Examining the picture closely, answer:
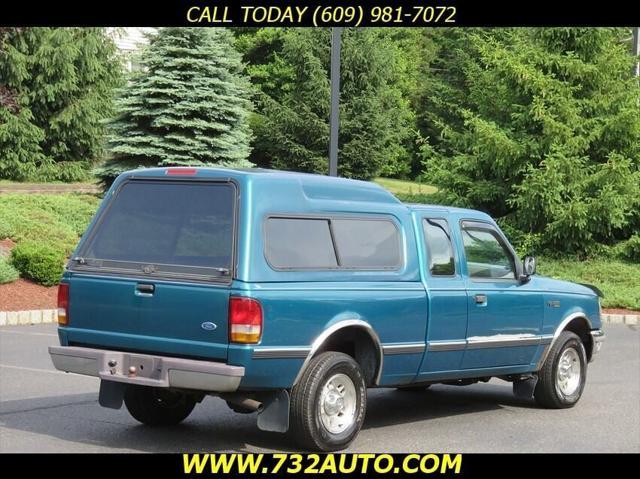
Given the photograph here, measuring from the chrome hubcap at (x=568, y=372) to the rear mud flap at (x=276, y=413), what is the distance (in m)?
3.95

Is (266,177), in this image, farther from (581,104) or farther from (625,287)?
(581,104)

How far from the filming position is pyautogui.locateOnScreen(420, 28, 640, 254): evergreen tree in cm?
2577

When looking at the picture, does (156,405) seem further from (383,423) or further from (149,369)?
(383,423)

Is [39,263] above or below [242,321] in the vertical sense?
below

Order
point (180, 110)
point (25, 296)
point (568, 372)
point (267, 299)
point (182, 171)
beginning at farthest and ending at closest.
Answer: point (180, 110) → point (25, 296) → point (568, 372) → point (182, 171) → point (267, 299)

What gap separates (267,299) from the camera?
7.52m

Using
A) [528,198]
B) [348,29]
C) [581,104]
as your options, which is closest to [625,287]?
[528,198]

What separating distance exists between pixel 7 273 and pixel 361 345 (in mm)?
12256

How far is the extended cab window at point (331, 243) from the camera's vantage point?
7.93 metres

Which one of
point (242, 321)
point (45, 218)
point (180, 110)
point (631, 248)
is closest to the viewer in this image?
point (242, 321)

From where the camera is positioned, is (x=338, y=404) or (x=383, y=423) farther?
(x=383, y=423)

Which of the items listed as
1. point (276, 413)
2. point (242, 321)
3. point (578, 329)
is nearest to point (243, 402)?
point (276, 413)

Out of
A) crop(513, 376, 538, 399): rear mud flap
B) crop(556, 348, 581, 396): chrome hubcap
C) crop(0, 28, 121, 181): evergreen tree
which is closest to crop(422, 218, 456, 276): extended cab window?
crop(513, 376, 538, 399): rear mud flap

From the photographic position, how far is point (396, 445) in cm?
845
